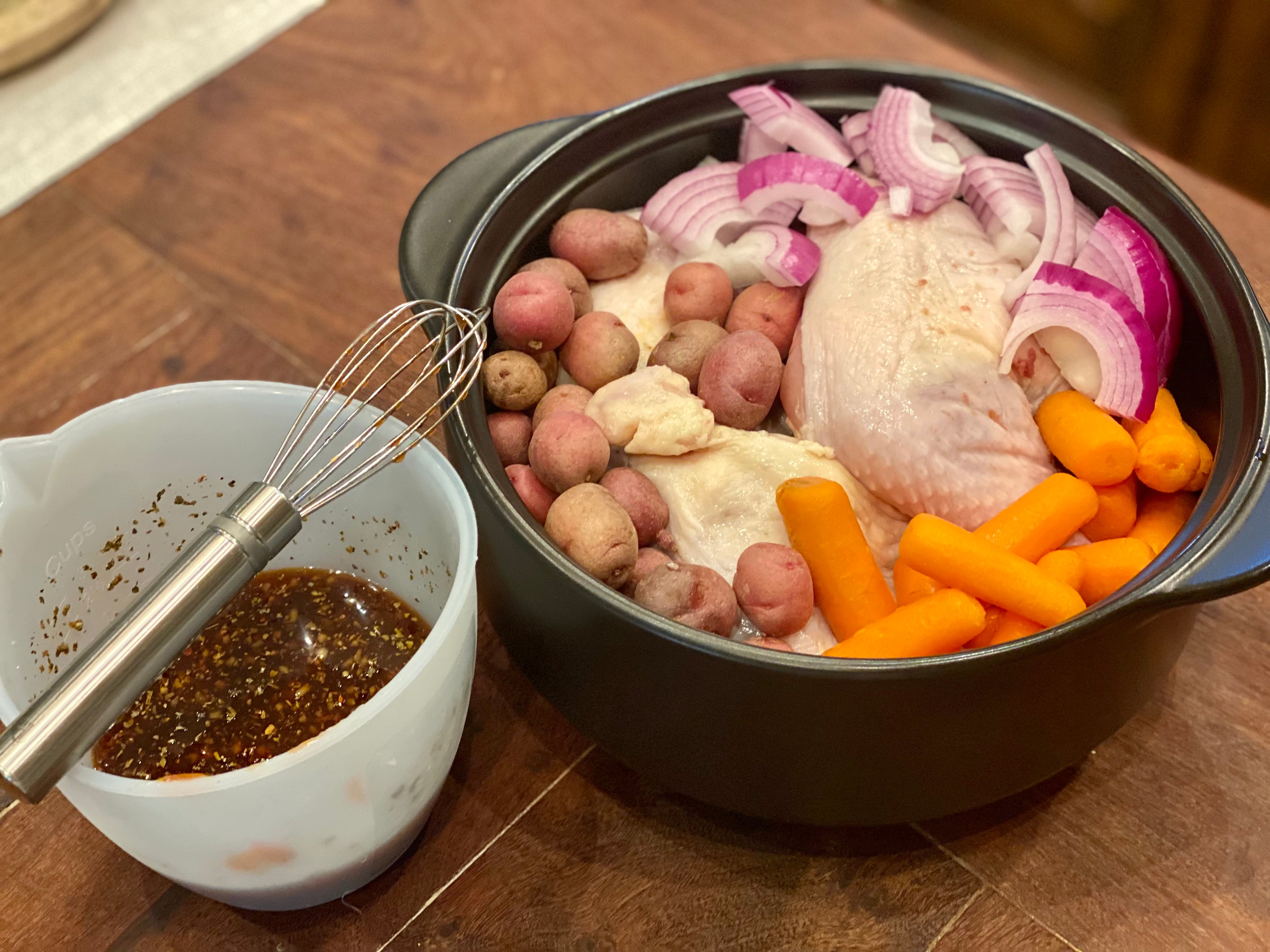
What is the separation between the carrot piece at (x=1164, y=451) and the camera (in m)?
0.86

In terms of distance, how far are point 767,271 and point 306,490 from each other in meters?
0.48

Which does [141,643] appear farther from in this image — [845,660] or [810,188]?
[810,188]

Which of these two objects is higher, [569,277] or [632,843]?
[569,277]

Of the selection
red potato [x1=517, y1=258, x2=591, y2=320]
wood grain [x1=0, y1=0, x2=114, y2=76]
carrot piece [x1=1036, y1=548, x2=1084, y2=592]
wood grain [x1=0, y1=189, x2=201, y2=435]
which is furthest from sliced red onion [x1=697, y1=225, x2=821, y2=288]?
wood grain [x1=0, y1=0, x2=114, y2=76]

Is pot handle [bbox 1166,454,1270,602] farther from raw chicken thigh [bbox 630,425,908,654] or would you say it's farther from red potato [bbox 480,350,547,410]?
red potato [bbox 480,350,547,410]

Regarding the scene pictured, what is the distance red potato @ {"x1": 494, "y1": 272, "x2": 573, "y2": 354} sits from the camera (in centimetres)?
91

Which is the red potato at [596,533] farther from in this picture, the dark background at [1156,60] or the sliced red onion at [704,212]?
the dark background at [1156,60]

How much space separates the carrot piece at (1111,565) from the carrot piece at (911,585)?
0.38 ft

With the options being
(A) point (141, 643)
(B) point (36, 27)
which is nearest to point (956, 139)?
(A) point (141, 643)

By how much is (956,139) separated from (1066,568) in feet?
1.49

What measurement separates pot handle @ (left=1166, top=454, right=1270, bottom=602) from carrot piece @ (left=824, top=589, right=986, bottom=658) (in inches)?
6.3

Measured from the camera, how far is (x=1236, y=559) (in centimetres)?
67

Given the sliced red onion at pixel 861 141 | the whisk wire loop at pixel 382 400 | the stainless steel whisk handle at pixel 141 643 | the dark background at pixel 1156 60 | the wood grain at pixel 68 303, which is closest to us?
the stainless steel whisk handle at pixel 141 643

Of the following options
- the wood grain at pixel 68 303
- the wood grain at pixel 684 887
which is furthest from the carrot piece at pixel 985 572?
the wood grain at pixel 68 303
